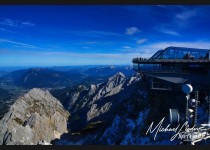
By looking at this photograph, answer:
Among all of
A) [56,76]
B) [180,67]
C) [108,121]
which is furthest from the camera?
[56,76]

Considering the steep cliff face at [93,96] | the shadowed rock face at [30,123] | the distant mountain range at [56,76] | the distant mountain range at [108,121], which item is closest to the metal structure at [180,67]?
the distant mountain range at [108,121]

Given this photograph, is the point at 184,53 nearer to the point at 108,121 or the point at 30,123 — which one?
the point at 108,121

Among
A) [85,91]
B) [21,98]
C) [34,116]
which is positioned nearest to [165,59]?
[34,116]

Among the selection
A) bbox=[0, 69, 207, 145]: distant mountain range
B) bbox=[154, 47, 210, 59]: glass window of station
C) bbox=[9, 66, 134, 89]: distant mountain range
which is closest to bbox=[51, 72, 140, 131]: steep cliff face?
bbox=[9, 66, 134, 89]: distant mountain range

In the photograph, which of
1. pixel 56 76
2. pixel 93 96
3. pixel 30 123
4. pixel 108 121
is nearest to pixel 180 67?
pixel 108 121

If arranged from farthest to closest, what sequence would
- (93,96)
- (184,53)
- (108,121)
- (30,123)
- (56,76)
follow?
(56,76), (93,96), (30,123), (108,121), (184,53)

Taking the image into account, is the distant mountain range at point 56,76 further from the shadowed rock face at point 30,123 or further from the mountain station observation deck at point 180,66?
the mountain station observation deck at point 180,66

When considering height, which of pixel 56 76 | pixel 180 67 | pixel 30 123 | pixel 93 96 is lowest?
pixel 93 96

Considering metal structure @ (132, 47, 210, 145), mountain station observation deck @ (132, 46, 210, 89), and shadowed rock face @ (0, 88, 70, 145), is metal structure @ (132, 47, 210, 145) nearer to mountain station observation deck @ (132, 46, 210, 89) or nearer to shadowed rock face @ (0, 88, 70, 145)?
mountain station observation deck @ (132, 46, 210, 89)

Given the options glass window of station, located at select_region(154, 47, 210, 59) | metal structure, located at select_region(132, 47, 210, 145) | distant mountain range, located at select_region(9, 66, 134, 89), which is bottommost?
distant mountain range, located at select_region(9, 66, 134, 89)
